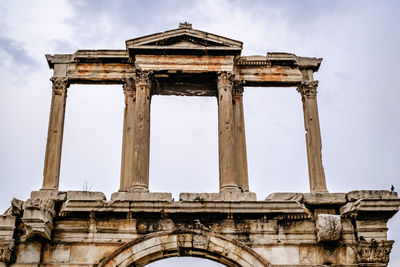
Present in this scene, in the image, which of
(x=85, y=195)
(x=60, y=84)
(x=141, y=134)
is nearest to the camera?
(x=85, y=195)

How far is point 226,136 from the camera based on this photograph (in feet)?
38.5

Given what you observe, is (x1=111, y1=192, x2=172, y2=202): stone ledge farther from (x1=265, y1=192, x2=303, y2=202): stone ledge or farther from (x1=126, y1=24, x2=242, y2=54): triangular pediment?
(x1=126, y1=24, x2=242, y2=54): triangular pediment

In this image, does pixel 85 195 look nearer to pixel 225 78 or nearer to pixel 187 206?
pixel 187 206

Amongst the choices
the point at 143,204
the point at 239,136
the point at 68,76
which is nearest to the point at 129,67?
the point at 68,76

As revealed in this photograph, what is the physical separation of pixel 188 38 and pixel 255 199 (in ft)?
13.8

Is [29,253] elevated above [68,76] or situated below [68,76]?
below

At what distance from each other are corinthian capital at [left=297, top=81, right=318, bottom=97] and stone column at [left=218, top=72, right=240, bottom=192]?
1.72 meters

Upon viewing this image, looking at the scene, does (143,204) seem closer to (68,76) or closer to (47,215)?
(47,215)

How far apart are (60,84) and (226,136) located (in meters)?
4.06

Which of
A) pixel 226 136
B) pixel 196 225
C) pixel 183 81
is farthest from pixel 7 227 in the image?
pixel 183 81

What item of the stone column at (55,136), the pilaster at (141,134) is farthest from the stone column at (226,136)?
the stone column at (55,136)

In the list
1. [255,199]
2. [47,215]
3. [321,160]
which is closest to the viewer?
[47,215]

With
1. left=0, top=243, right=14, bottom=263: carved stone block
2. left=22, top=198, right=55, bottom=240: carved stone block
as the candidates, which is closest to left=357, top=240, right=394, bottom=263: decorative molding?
left=22, top=198, right=55, bottom=240: carved stone block

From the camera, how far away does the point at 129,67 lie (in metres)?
13.0
